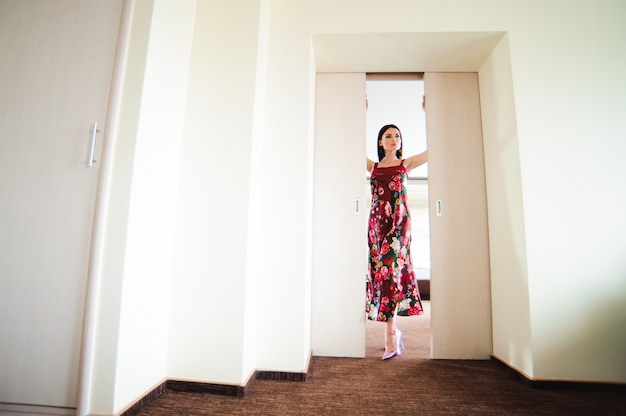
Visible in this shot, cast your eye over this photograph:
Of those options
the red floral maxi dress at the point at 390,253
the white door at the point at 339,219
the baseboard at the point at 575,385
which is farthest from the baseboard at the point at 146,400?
the baseboard at the point at 575,385

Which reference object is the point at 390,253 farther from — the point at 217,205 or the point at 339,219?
the point at 217,205

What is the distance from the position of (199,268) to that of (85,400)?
64 centimetres

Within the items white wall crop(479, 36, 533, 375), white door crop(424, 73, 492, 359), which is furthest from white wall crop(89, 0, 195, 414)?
white wall crop(479, 36, 533, 375)

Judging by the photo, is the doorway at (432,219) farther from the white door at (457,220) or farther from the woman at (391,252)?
the woman at (391,252)

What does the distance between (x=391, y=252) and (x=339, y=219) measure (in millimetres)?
475

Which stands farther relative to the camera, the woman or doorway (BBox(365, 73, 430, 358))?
doorway (BBox(365, 73, 430, 358))

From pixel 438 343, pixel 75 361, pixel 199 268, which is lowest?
pixel 438 343

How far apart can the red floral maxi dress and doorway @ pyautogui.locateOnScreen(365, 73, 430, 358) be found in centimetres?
36

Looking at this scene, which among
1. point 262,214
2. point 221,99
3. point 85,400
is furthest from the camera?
point 262,214

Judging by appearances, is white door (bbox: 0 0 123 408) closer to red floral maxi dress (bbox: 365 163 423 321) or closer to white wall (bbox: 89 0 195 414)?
white wall (bbox: 89 0 195 414)

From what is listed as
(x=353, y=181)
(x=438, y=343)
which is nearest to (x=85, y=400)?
(x=353, y=181)

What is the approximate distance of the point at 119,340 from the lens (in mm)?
1126

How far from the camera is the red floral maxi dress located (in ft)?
6.98

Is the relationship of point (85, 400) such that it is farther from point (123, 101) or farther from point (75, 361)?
point (123, 101)
